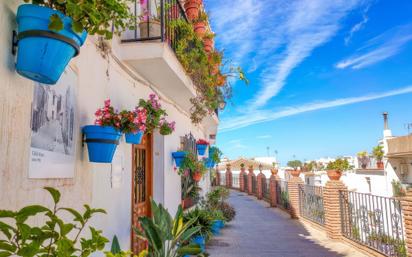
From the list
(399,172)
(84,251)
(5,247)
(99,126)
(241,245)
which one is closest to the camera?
(5,247)

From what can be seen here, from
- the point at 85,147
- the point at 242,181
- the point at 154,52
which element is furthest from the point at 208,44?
the point at 242,181

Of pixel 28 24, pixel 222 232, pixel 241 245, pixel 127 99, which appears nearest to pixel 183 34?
pixel 127 99

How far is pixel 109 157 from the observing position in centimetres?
289

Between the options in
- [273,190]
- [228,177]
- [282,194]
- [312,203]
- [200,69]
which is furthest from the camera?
[228,177]

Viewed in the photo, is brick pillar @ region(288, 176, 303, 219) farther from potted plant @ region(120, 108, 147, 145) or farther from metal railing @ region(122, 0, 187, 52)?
potted plant @ region(120, 108, 147, 145)

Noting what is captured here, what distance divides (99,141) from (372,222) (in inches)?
264

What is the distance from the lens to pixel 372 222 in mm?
6906

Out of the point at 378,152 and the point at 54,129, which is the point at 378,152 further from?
the point at 54,129

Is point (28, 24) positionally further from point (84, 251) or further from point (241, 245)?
point (241, 245)

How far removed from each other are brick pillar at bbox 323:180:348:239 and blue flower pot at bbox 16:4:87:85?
8.02m

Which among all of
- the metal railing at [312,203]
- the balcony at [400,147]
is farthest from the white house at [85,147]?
the balcony at [400,147]

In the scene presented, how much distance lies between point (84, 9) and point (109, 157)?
5.35ft

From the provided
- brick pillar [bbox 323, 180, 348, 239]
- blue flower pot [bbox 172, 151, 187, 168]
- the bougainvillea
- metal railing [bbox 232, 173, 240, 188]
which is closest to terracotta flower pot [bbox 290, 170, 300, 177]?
brick pillar [bbox 323, 180, 348, 239]

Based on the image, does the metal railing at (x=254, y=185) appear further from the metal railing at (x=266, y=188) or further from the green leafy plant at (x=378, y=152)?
the green leafy plant at (x=378, y=152)
